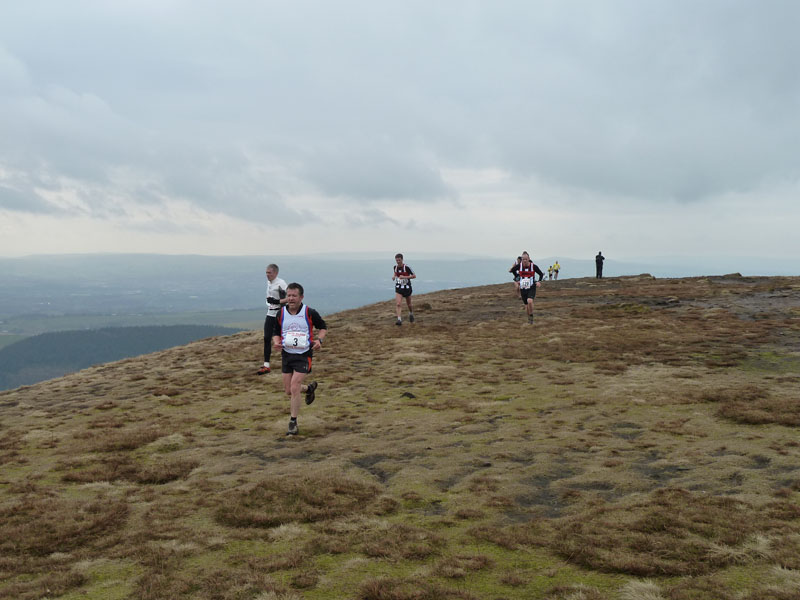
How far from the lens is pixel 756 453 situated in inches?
366

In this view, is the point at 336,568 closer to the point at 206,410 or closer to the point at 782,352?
the point at 206,410

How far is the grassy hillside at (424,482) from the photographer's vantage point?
228 inches

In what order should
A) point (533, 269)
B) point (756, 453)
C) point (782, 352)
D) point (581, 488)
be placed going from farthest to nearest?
point (533, 269)
point (782, 352)
point (756, 453)
point (581, 488)

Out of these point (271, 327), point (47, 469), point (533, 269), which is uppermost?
point (533, 269)

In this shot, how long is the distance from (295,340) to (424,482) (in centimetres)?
543

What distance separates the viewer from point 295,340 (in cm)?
1285

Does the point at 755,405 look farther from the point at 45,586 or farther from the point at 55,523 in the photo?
the point at 55,523

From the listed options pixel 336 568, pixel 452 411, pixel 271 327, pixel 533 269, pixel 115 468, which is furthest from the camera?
pixel 533 269

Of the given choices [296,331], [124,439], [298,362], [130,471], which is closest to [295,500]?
[130,471]

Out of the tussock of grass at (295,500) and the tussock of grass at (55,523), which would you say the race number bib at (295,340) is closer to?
the tussock of grass at (295,500)

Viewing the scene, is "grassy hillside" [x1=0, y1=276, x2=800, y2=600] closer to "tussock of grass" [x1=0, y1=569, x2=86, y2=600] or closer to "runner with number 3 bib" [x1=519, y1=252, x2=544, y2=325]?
"tussock of grass" [x1=0, y1=569, x2=86, y2=600]

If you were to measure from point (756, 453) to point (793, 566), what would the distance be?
4673mm

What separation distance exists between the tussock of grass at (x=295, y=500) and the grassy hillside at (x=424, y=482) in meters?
0.05

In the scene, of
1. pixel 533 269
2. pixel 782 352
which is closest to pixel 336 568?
pixel 782 352
